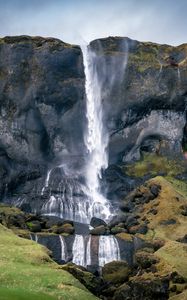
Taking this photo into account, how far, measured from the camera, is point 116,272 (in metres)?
70.2

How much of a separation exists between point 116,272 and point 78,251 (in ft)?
50.5

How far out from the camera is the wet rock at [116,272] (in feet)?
225

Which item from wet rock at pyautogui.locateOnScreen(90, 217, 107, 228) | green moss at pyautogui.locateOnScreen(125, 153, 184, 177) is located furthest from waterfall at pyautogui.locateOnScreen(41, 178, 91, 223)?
green moss at pyautogui.locateOnScreen(125, 153, 184, 177)

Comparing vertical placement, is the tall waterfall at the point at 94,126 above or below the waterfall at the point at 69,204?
above

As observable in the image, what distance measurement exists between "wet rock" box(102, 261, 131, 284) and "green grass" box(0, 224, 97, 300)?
953 centimetres

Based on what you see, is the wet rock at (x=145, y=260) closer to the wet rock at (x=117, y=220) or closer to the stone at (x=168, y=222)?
the wet rock at (x=117, y=220)

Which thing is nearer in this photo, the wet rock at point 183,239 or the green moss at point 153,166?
the wet rock at point 183,239

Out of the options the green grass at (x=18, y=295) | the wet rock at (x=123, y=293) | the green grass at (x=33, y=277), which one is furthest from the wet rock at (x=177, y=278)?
the green grass at (x=18, y=295)

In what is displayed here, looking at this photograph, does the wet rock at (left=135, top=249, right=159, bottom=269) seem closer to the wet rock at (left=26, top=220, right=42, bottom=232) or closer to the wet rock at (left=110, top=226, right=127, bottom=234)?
the wet rock at (left=110, top=226, right=127, bottom=234)

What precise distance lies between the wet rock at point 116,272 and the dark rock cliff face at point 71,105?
51108 mm

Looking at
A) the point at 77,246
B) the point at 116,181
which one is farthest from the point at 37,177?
the point at 77,246

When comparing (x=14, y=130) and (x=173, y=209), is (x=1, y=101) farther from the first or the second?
(x=173, y=209)

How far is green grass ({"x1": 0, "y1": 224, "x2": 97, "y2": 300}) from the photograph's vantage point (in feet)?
141

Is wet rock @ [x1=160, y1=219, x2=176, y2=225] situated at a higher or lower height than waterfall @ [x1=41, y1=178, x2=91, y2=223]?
lower
